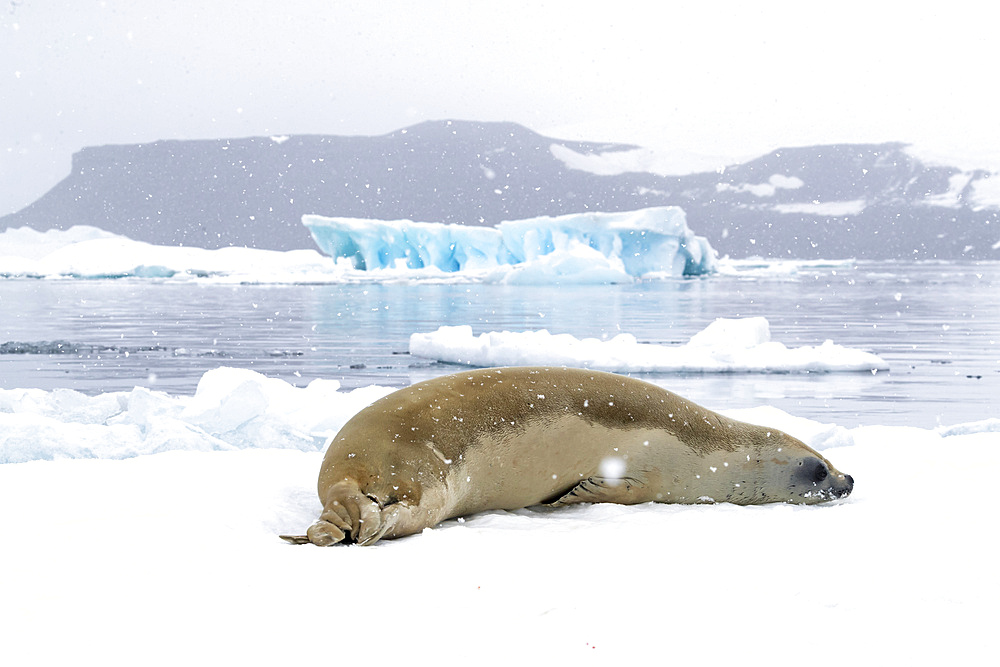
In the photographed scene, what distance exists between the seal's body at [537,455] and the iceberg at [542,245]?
89.9 feet

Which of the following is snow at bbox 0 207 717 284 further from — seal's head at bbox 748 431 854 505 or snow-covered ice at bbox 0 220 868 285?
seal's head at bbox 748 431 854 505

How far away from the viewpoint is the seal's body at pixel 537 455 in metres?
2.40

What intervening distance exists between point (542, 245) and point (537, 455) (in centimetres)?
3163

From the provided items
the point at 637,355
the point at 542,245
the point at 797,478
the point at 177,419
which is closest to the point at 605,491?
the point at 797,478

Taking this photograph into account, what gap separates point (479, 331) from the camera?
15.8 meters

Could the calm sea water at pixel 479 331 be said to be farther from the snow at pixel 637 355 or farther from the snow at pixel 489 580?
the snow at pixel 489 580

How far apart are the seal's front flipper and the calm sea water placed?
4.27 meters

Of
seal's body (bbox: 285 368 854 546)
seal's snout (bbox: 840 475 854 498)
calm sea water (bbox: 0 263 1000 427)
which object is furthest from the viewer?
calm sea water (bbox: 0 263 1000 427)

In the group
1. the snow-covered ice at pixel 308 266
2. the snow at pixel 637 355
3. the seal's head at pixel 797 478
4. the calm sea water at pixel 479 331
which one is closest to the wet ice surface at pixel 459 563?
the seal's head at pixel 797 478

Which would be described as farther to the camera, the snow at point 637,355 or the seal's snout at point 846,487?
the snow at point 637,355

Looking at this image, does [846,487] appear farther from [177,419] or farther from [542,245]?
[542,245]

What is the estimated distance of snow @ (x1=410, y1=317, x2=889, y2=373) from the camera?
10016mm

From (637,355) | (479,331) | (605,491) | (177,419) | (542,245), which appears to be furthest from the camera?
(542,245)

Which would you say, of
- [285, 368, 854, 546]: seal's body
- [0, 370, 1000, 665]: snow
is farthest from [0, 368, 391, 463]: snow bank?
[285, 368, 854, 546]: seal's body
